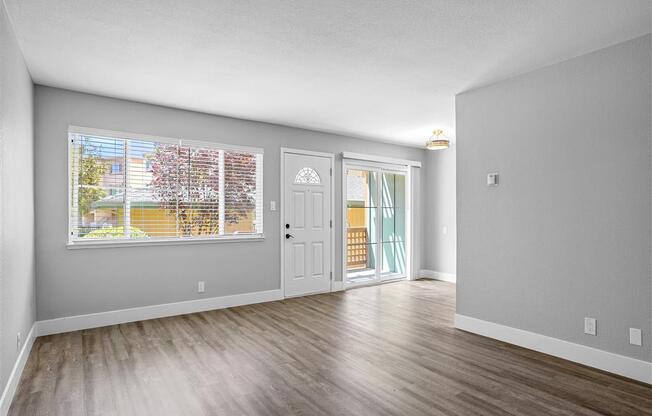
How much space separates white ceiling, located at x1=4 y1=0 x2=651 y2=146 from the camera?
7.75ft

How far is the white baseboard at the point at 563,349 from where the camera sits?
2.75 metres

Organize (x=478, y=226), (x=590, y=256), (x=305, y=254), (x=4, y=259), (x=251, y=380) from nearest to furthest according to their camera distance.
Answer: (x=4, y=259)
(x=251, y=380)
(x=590, y=256)
(x=478, y=226)
(x=305, y=254)

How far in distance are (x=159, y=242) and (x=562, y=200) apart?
4.25 m

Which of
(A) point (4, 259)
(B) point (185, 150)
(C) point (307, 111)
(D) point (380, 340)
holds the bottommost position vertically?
(D) point (380, 340)

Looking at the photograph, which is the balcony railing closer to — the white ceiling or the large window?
the large window

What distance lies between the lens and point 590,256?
301cm

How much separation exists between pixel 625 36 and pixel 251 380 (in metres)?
3.80

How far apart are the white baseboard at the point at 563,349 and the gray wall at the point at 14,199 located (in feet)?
12.8

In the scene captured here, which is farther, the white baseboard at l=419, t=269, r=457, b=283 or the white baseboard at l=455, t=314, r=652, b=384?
the white baseboard at l=419, t=269, r=457, b=283

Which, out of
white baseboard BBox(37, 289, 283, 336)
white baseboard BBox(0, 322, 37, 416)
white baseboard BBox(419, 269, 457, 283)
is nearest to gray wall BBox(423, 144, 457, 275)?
white baseboard BBox(419, 269, 457, 283)

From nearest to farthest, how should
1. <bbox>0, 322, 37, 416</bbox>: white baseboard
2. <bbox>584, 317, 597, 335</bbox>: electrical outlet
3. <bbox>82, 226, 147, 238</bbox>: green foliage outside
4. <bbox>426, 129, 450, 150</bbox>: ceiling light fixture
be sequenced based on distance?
<bbox>0, 322, 37, 416</bbox>: white baseboard < <bbox>584, 317, 597, 335</bbox>: electrical outlet < <bbox>82, 226, 147, 238</bbox>: green foliage outside < <bbox>426, 129, 450, 150</bbox>: ceiling light fixture

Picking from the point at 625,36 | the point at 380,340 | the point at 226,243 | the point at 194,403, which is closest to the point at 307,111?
the point at 226,243

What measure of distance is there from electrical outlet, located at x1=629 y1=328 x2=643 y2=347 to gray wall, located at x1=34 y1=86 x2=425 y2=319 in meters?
3.95

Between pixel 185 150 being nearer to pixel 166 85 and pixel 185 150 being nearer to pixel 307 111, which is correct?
pixel 166 85
